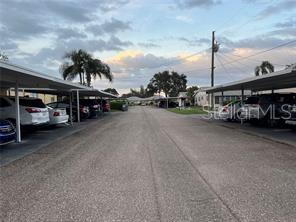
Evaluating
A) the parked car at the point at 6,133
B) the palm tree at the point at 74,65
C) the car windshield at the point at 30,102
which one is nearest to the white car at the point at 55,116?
the car windshield at the point at 30,102

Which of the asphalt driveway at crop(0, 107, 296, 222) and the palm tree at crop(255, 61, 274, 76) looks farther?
the palm tree at crop(255, 61, 274, 76)

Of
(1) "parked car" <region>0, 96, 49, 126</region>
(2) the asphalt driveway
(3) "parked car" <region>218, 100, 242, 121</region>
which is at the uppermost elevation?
(1) "parked car" <region>0, 96, 49, 126</region>

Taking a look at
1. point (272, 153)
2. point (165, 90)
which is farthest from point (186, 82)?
point (272, 153)

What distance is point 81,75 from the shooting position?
46406mm

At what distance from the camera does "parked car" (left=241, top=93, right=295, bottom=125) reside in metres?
20.8

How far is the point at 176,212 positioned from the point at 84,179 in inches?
111

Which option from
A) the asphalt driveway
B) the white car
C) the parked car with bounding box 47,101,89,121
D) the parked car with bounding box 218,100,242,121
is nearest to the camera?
the asphalt driveway

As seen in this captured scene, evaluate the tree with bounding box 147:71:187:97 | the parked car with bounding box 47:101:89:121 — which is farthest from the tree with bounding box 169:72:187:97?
the parked car with bounding box 47:101:89:121

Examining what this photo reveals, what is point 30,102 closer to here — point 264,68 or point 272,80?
point 272,80

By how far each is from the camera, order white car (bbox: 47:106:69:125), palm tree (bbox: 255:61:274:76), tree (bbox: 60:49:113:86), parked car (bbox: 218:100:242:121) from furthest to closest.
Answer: palm tree (bbox: 255:61:274:76), tree (bbox: 60:49:113:86), parked car (bbox: 218:100:242:121), white car (bbox: 47:106:69:125)

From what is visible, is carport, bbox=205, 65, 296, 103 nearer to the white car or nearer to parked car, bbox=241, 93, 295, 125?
parked car, bbox=241, 93, 295, 125

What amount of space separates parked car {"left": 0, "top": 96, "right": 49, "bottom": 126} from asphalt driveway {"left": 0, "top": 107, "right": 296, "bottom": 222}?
16.1 feet

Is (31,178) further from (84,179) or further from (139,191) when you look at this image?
(139,191)

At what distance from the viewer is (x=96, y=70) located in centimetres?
4688
